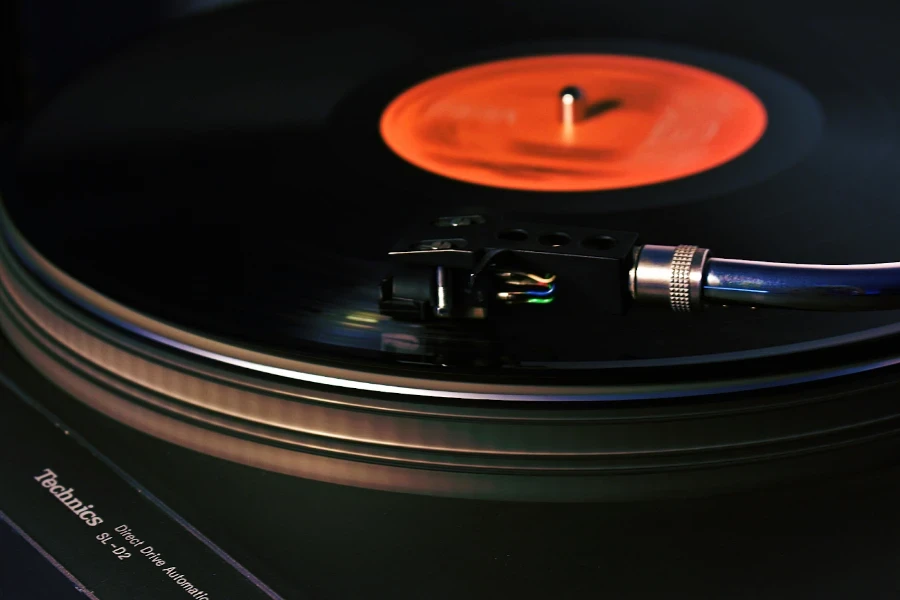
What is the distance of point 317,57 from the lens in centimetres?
165

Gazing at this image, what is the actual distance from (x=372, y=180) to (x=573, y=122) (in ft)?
1.13

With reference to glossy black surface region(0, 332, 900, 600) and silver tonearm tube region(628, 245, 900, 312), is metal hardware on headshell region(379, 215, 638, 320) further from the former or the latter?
glossy black surface region(0, 332, 900, 600)

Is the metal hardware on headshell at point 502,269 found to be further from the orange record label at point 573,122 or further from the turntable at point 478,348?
the orange record label at point 573,122

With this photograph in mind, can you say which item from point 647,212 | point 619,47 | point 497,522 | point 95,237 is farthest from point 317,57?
point 497,522

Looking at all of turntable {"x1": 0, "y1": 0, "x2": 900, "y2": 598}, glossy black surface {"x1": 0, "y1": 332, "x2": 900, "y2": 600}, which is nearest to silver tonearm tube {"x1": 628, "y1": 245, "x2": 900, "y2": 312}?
turntable {"x1": 0, "y1": 0, "x2": 900, "y2": 598}

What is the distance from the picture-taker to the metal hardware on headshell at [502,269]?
2.98 ft

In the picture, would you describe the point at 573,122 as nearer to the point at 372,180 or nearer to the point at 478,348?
the point at 372,180

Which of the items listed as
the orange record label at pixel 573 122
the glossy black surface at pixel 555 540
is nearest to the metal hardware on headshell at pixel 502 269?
the glossy black surface at pixel 555 540

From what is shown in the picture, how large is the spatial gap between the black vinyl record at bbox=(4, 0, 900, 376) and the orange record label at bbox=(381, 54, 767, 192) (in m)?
0.03

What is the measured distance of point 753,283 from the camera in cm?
86

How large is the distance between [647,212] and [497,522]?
368mm

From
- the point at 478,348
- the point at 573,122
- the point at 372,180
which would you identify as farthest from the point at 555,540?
the point at 573,122

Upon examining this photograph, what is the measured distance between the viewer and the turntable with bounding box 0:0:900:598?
0.89 meters

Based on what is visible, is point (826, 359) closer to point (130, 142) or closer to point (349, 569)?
point (349, 569)
